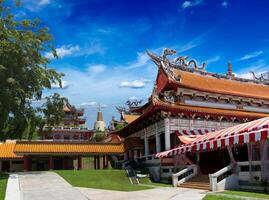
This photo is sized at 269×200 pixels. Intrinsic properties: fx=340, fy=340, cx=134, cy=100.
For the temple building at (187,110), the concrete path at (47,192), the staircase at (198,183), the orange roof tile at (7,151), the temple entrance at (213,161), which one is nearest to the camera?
the concrete path at (47,192)

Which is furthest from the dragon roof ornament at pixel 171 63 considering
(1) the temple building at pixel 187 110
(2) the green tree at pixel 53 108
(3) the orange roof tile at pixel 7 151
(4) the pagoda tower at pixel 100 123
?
(4) the pagoda tower at pixel 100 123

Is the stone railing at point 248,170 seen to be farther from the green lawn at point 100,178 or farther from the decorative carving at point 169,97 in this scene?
the decorative carving at point 169,97

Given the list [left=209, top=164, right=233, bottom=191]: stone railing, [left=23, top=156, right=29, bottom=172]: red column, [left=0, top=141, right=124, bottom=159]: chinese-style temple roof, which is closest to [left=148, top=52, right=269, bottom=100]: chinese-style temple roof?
[left=0, top=141, right=124, bottom=159]: chinese-style temple roof

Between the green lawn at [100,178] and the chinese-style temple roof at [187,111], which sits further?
the chinese-style temple roof at [187,111]

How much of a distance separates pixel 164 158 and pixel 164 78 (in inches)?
321

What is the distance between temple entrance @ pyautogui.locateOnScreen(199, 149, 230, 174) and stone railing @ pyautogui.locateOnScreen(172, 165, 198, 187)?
1.16 m

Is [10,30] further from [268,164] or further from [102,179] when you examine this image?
[268,164]

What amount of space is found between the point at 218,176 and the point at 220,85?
17.8 meters

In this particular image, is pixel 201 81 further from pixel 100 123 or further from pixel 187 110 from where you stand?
pixel 100 123

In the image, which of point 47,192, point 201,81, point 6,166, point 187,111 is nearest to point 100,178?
point 47,192

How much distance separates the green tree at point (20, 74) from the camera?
2300 centimetres

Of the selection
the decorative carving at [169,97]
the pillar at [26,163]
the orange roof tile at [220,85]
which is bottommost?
the pillar at [26,163]

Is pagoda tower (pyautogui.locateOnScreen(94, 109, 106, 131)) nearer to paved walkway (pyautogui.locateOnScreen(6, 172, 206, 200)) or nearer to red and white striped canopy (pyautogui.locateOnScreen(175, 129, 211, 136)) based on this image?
red and white striped canopy (pyautogui.locateOnScreen(175, 129, 211, 136))

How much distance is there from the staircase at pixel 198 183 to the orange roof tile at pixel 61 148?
59.5ft
